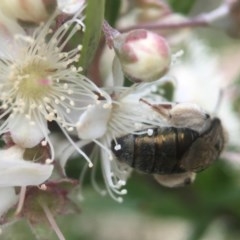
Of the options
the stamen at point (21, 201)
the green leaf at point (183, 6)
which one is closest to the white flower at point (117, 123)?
the stamen at point (21, 201)

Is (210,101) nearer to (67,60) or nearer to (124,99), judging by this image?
(124,99)

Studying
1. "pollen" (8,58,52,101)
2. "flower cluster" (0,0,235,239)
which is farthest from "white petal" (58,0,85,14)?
"pollen" (8,58,52,101)

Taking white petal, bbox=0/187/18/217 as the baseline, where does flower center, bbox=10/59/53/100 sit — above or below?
above

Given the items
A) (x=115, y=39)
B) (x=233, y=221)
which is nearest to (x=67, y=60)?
(x=115, y=39)

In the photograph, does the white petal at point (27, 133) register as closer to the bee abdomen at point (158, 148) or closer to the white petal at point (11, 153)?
the white petal at point (11, 153)

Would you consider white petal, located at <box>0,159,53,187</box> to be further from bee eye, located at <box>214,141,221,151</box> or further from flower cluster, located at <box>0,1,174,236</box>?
bee eye, located at <box>214,141,221,151</box>

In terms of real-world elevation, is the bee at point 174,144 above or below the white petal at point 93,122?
below
